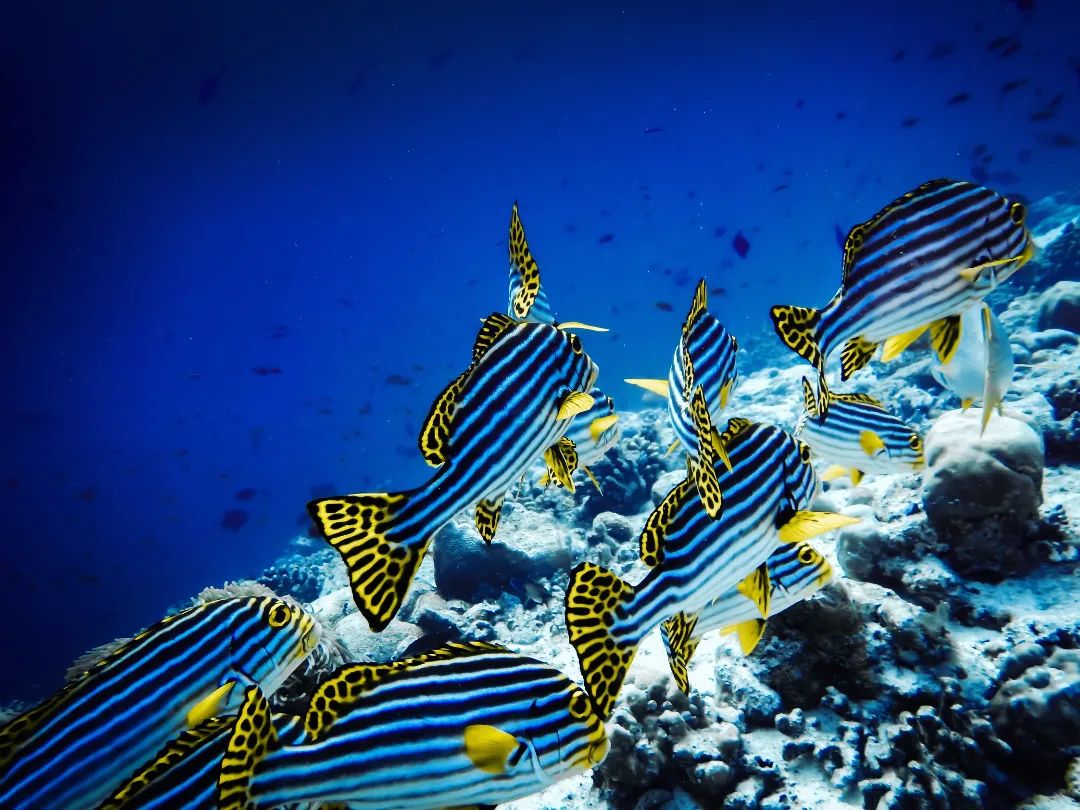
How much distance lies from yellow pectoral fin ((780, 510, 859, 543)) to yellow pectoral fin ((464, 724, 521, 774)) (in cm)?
135

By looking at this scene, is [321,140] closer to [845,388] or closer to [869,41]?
[845,388]

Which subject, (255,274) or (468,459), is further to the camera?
(255,274)

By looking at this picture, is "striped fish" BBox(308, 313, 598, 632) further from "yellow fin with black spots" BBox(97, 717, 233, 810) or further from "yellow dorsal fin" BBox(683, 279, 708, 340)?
"yellow fin with black spots" BBox(97, 717, 233, 810)

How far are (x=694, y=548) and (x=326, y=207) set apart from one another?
37.6m

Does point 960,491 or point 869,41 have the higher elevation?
point 869,41

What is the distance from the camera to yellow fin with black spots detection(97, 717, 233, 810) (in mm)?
1801

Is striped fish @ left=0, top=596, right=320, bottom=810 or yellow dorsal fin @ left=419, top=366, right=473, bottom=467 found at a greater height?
yellow dorsal fin @ left=419, top=366, right=473, bottom=467

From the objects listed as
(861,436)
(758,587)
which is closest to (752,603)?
(758,587)

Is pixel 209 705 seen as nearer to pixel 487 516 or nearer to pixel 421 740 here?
pixel 421 740

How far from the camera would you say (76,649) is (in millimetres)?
33188

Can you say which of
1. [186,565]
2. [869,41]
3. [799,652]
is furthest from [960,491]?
[186,565]

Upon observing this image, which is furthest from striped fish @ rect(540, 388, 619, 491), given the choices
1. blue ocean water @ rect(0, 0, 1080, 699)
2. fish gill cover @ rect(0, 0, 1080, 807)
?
blue ocean water @ rect(0, 0, 1080, 699)

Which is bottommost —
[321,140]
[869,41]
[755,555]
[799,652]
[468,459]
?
[799,652]

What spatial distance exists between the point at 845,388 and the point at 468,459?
1497cm
